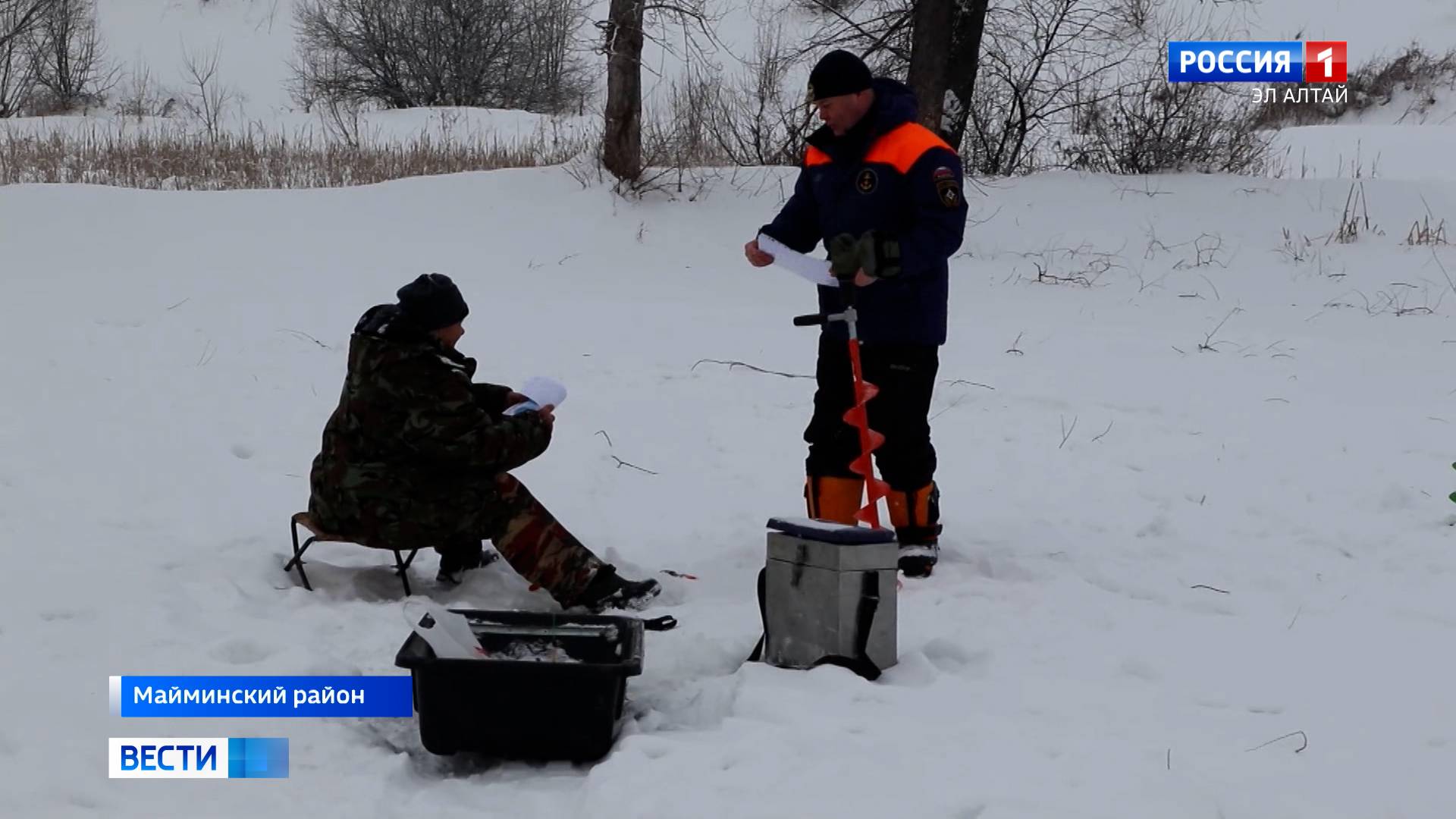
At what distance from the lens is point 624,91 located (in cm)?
1082

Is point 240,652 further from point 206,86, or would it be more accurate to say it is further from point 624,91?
point 206,86

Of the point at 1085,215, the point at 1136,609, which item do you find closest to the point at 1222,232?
the point at 1085,215

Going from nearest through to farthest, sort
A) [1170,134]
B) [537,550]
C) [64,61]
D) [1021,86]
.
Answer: [537,550] → [1170,134] → [1021,86] → [64,61]

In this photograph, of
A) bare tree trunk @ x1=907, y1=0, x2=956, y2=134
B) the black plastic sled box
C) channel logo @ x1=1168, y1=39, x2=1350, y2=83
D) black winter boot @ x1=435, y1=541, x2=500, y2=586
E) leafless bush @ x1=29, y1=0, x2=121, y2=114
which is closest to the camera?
the black plastic sled box

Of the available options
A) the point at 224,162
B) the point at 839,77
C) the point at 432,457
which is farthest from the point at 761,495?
the point at 224,162

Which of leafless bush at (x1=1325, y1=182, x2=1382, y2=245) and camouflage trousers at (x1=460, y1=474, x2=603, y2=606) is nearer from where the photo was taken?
camouflage trousers at (x1=460, y1=474, x2=603, y2=606)

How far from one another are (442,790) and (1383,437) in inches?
193

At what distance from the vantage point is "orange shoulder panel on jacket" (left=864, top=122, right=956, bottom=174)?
4.17 metres

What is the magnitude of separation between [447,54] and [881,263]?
65.8ft

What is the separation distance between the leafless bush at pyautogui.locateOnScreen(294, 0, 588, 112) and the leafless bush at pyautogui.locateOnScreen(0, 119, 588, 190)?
9653 mm

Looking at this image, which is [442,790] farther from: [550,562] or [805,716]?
[550,562]

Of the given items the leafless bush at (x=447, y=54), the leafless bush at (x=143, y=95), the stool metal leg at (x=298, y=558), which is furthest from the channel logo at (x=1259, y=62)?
the leafless bush at (x=143, y=95)

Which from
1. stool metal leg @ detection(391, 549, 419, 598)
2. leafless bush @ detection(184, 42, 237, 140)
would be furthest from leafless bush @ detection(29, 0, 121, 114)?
stool metal leg @ detection(391, 549, 419, 598)
